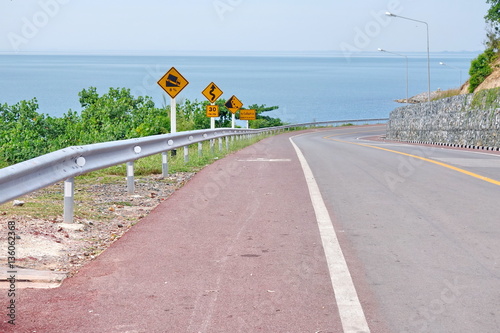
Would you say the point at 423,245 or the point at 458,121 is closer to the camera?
the point at 423,245

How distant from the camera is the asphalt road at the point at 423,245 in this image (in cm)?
524

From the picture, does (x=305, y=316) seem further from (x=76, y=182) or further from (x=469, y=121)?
(x=469, y=121)

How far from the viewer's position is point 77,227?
8.52m

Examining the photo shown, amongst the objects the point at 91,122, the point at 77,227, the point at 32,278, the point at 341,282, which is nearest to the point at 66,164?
the point at 77,227

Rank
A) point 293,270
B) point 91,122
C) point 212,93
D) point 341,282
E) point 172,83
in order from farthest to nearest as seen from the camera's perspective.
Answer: point 91,122, point 212,93, point 172,83, point 293,270, point 341,282

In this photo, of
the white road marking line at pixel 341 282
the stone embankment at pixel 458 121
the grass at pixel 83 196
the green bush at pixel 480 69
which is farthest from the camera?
the green bush at pixel 480 69

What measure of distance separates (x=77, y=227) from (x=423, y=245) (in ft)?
12.7

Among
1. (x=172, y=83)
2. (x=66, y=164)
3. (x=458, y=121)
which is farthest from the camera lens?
(x=458, y=121)

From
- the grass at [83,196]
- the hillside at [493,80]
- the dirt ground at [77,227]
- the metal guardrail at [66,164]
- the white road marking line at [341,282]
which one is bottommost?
the white road marking line at [341,282]

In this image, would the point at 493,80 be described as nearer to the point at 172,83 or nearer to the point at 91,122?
the point at 91,122

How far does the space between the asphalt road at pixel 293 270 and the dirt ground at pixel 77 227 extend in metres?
0.29

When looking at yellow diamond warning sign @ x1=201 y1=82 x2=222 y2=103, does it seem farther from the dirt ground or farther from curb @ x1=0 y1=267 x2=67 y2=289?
curb @ x1=0 y1=267 x2=67 y2=289

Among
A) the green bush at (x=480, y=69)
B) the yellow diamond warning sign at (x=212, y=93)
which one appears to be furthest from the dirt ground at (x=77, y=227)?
the green bush at (x=480, y=69)

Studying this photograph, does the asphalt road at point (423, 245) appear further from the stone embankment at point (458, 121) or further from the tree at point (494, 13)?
the tree at point (494, 13)
